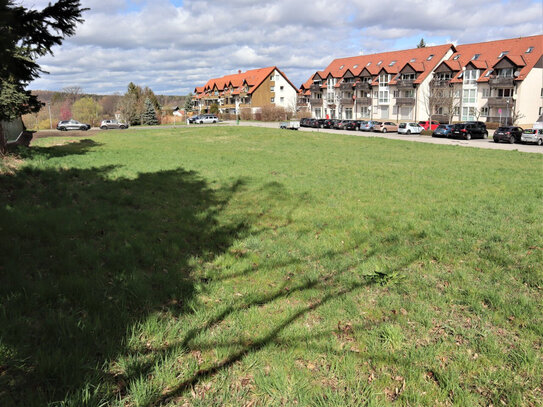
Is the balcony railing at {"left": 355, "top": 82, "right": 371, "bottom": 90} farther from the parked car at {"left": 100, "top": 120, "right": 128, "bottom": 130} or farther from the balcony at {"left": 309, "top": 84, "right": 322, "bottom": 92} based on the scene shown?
the parked car at {"left": 100, "top": 120, "right": 128, "bottom": 130}

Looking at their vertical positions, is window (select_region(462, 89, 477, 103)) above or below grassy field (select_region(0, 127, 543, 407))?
above

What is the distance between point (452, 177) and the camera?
1389 centimetres

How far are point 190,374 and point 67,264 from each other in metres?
2.82

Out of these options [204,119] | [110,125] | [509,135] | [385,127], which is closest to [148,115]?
[204,119]

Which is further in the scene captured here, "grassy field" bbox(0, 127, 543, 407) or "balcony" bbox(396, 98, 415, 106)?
"balcony" bbox(396, 98, 415, 106)

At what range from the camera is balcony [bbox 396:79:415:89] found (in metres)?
63.9

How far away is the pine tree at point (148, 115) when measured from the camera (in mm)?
77625

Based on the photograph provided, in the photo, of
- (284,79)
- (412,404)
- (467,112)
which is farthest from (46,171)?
(284,79)

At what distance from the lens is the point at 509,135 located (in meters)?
33.9

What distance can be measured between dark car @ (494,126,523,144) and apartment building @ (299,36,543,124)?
1989 cm

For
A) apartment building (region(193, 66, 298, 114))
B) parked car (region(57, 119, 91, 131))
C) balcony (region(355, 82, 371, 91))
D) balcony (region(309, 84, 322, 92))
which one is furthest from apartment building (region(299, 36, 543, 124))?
parked car (region(57, 119, 91, 131))

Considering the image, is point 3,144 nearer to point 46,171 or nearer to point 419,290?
point 46,171

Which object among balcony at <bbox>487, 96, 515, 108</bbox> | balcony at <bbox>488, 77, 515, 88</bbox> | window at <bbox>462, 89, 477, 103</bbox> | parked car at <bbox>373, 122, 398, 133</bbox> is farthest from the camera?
window at <bbox>462, 89, 477, 103</bbox>

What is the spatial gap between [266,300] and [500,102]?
62.0 meters
